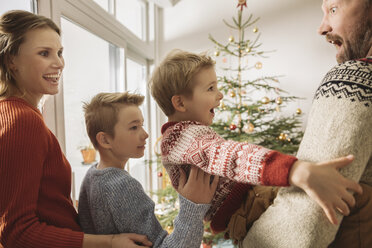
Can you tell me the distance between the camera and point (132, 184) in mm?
1098

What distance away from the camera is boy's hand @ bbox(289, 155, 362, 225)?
0.67 m

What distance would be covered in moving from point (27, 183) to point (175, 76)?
0.68 meters

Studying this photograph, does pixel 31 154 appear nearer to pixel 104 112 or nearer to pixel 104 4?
pixel 104 112

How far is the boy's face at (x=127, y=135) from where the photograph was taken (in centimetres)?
120

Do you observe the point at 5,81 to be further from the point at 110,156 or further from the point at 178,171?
the point at 178,171

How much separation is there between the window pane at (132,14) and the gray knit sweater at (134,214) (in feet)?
7.27

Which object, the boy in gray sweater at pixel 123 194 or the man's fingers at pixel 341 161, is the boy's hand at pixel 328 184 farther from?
Result: the boy in gray sweater at pixel 123 194

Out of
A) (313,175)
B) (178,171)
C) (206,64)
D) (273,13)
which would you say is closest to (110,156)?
(178,171)

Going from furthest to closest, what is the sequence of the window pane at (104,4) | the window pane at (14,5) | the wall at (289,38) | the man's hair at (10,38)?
the wall at (289,38)
the window pane at (104,4)
the window pane at (14,5)
the man's hair at (10,38)

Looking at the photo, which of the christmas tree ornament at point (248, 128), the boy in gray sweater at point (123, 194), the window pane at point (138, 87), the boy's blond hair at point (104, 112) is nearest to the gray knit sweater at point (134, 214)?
the boy in gray sweater at point (123, 194)

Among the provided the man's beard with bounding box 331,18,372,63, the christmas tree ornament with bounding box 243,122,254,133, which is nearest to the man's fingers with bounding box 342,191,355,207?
the man's beard with bounding box 331,18,372,63

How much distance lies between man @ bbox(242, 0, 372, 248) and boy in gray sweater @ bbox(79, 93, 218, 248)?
0.91 ft

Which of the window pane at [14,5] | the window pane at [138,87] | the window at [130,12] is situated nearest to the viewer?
the window pane at [14,5]

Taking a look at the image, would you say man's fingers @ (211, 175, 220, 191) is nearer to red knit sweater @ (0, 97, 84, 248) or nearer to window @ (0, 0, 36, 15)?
red knit sweater @ (0, 97, 84, 248)
